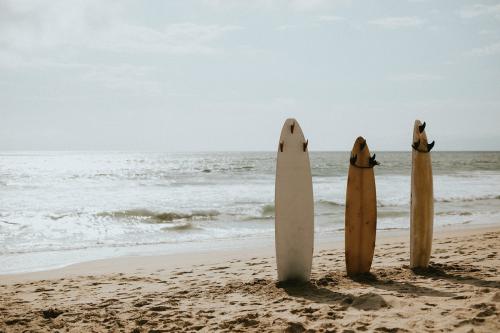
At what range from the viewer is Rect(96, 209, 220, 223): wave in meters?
12.1

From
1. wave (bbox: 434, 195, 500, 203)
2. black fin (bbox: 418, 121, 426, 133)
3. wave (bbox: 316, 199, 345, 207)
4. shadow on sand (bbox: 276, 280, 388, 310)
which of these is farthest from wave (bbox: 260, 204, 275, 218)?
shadow on sand (bbox: 276, 280, 388, 310)

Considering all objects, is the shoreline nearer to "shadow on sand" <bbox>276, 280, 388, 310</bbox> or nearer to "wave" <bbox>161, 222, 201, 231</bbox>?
"wave" <bbox>161, 222, 201, 231</bbox>

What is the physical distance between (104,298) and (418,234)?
3346mm

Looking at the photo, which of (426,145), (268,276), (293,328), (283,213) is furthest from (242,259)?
(293,328)

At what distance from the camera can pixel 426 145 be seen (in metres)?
5.28

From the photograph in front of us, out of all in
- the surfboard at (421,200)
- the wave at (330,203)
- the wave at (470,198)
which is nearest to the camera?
the surfboard at (421,200)

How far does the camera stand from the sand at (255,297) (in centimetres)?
334

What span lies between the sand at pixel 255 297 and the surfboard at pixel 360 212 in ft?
0.68

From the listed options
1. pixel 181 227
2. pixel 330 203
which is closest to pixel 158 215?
pixel 181 227

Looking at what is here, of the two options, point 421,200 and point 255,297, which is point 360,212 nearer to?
point 421,200

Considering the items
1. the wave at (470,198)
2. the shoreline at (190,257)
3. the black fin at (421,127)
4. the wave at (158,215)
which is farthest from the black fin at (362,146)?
the wave at (470,198)

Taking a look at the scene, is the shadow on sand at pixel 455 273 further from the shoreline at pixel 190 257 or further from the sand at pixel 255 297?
the shoreline at pixel 190 257

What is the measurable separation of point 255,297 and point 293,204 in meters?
1.08

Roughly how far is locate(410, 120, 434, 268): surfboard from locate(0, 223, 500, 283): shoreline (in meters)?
2.16
